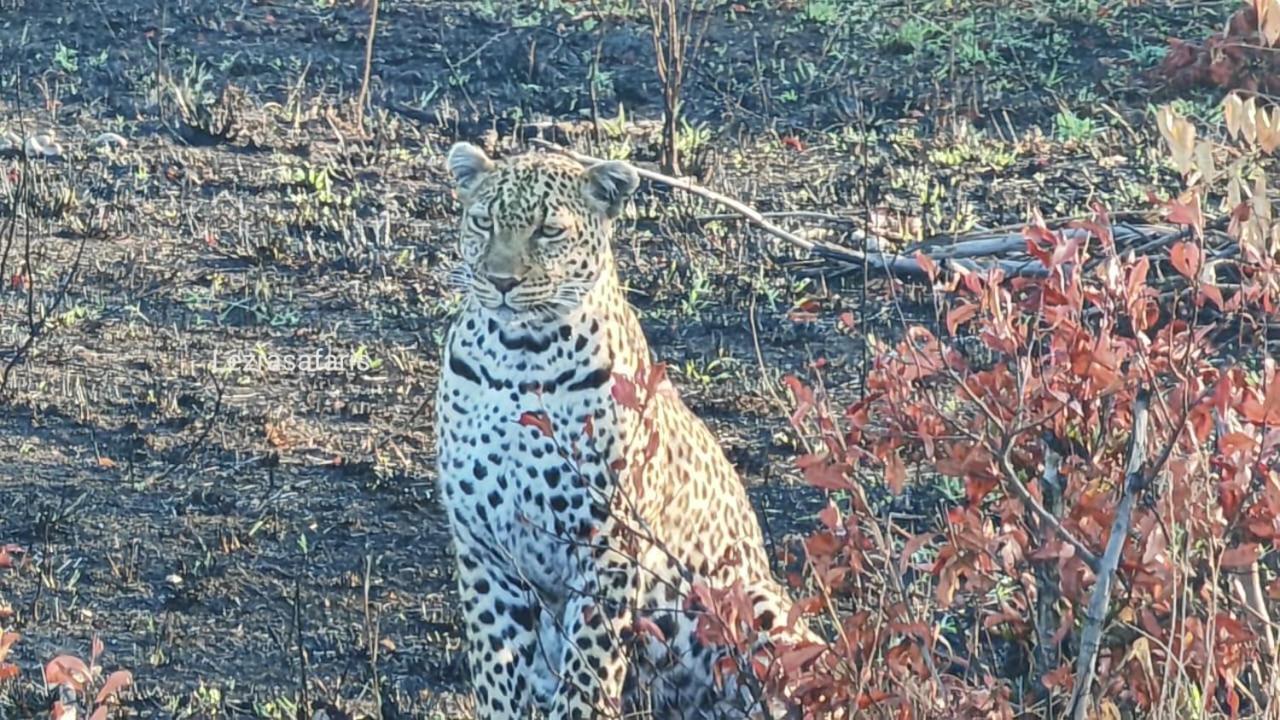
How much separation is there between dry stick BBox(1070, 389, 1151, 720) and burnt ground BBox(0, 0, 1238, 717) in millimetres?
830

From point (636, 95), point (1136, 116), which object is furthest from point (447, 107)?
point (1136, 116)

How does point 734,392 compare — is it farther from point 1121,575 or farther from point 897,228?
point 1121,575

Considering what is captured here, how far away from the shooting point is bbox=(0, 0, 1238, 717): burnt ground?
6617mm

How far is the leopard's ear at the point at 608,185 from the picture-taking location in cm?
553

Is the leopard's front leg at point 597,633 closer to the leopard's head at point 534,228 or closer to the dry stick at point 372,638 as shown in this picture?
the dry stick at point 372,638

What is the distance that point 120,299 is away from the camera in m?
9.17

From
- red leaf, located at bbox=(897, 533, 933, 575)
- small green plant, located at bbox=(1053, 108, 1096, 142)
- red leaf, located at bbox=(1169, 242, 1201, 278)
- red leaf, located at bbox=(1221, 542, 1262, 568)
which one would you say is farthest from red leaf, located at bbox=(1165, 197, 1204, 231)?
small green plant, located at bbox=(1053, 108, 1096, 142)

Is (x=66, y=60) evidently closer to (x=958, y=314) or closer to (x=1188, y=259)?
(x=958, y=314)

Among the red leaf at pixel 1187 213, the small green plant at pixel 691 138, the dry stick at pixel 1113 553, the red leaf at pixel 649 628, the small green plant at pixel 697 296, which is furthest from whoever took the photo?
the small green plant at pixel 691 138

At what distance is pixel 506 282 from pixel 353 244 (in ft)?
15.4

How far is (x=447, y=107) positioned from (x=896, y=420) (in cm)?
784

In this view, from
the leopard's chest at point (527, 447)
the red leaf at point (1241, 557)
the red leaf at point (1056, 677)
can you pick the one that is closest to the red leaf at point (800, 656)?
the red leaf at point (1056, 677)

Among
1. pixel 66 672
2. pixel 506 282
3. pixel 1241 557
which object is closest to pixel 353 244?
pixel 506 282

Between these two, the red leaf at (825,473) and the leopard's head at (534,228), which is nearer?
the red leaf at (825,473)
